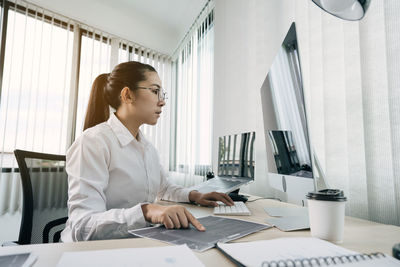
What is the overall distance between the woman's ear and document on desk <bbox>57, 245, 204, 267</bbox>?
0.86 m

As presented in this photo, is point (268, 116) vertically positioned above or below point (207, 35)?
below

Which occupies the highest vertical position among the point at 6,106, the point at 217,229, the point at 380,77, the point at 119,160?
the point at 6,106

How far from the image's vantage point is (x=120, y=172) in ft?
3.16

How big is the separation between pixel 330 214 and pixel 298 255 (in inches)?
6.7

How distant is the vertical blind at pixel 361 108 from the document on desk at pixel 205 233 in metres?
0.48

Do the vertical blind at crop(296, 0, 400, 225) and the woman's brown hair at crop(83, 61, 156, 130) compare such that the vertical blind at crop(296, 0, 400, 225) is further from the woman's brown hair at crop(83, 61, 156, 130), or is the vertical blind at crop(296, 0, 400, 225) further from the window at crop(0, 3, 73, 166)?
the window at crop(0, 3, 73, 166)

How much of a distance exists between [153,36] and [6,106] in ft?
6.88

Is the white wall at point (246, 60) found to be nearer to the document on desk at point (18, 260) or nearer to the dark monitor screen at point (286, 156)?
the dark monitor screen at point (286, 156)

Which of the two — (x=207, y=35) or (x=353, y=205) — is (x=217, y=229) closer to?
(x=353, y=205)

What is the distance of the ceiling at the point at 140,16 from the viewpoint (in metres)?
2.90

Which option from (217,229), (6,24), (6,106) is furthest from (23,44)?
(217,229)

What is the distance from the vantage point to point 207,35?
8.78 ft

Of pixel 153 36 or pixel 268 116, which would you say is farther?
pixel 153 36

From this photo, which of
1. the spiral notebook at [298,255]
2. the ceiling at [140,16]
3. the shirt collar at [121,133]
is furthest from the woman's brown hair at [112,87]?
the ceiling at [140,16]
